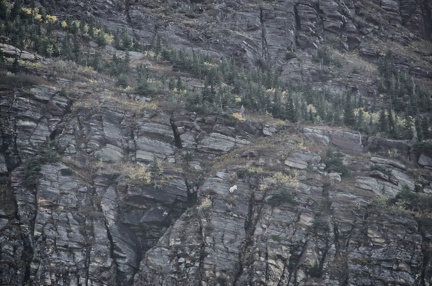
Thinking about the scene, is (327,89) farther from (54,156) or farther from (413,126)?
(54,156)

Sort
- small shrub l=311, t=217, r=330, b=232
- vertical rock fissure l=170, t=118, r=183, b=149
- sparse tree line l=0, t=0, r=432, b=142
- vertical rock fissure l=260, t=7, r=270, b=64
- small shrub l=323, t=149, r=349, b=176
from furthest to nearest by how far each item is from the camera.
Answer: vertical rock fissure l=260, t=7, r=270, b=64 → sparse tree line l=0, t=0, r=432, b=142 → vertical rock fissure l=170, t=118, r=183, b=149 → small shrub l=323, t=149, r=349, b=176 → small shrub l=311, t=217, r=330, b=232

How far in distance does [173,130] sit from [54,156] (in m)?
12.8

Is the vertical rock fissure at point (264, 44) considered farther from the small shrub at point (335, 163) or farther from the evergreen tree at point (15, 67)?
the evergreen tree at point (15, 67)

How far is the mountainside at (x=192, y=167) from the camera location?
42688 millimetres

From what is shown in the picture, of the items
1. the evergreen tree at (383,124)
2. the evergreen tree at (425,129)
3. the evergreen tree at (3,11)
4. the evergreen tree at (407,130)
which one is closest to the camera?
the evergreen tree at (407,130)

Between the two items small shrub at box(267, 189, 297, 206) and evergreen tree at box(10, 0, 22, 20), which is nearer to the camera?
small shrub at box(267, 189, 297, 206)

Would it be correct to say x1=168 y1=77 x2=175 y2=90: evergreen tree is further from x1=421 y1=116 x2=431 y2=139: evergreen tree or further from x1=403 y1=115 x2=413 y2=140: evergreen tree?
x1=421 y1=116 x2=431 y2=139: evergreen tree

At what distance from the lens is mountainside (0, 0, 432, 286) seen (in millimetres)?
42688

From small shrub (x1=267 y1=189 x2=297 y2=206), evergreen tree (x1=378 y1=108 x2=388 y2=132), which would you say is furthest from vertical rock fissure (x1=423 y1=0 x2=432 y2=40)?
small shrub (x1=267 y1=189 x2=297 y2=206)

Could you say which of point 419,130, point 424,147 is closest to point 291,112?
A: point 419,130

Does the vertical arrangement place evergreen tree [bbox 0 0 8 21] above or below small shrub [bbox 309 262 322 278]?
above

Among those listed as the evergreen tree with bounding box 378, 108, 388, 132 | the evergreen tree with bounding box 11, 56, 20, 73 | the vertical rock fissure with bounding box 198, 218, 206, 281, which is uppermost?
the evergreen tree with bounding box 11, 56, 20, 73

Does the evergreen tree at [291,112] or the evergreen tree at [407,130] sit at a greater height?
the evergreen tree at [407,130]

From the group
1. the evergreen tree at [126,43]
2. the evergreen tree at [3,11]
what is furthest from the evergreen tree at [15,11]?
the evergreen tree at [126,43]
